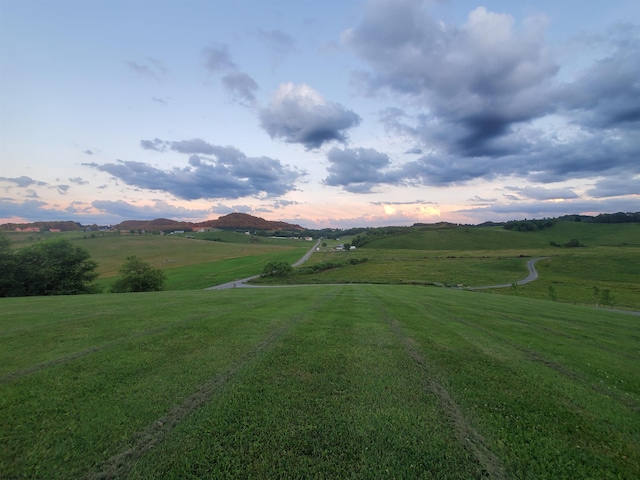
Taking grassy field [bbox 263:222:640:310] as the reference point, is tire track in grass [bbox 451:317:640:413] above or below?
above

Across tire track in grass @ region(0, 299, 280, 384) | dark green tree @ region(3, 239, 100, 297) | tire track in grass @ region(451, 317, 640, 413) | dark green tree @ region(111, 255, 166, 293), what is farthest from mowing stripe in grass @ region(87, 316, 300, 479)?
dark green tree @ region(111, 255, 166, 293)

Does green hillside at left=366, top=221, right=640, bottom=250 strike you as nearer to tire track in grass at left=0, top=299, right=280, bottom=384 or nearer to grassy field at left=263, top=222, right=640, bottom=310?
grassy field at left=263, top=222, right=640, bottom=310

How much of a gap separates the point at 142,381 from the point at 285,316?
712 centimetres

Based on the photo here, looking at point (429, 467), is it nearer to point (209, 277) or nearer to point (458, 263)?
point (209, 277)

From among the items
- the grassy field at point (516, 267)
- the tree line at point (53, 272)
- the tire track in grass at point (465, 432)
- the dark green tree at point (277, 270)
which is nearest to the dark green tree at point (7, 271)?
the tree line at point (53, 272)

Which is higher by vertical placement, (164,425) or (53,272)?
(164,425)

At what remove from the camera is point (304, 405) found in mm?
4953

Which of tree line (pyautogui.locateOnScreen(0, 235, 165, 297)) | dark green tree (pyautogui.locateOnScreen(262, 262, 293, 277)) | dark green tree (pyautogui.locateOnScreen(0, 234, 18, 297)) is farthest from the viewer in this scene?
dark green tree (pyautogui.locateOnScreen(262, 262, 293, 277))

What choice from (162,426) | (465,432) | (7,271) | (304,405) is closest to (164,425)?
(162,426)

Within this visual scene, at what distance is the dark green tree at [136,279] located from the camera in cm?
4738

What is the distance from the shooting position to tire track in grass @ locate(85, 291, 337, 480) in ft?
11.4

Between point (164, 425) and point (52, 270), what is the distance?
51.8 meters

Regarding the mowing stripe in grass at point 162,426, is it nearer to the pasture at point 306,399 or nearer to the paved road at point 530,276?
the pasture at point 306,399

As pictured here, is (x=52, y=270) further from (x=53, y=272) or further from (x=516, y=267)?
(x=516, y=267)
